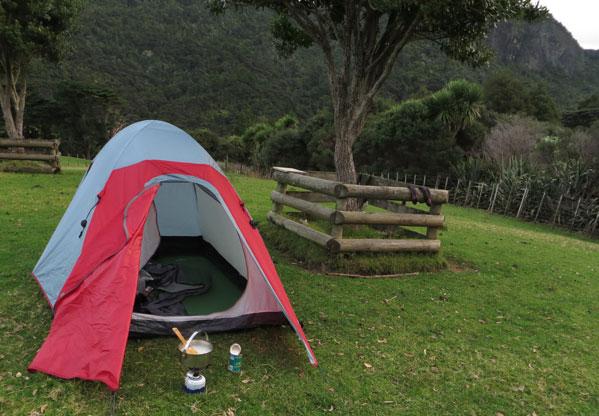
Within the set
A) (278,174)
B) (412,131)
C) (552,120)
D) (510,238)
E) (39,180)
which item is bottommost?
(39,180)

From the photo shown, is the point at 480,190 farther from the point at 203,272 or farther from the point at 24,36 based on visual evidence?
the point at 24,36

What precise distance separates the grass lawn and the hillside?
121ft

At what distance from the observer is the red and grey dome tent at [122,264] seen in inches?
127

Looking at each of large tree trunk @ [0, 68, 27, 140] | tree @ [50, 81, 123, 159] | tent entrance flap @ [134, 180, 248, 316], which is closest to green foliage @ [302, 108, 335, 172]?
tree @ [50, 81, 123, 159]

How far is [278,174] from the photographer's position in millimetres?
7852

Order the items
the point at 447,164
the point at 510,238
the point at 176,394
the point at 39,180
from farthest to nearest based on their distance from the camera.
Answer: the point at 447,164 < the point at 39,180 < the point at 510,238 < the point at 176,394

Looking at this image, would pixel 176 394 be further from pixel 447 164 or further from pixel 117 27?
pixel 117 27

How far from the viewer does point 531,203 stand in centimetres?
1673

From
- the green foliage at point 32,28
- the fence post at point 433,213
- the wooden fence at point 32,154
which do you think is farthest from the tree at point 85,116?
the fence post at point 433,213

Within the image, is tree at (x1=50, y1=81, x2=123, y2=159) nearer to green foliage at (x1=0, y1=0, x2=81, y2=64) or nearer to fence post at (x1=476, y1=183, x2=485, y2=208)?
green foliage at (x1=0, y1=0, x2=81, y2=64)

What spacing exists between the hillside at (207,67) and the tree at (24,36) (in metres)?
25.7

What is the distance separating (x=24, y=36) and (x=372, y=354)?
16015mm

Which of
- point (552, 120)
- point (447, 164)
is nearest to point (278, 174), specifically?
point (447, 164)

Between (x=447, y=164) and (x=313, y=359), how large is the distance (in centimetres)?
2225
